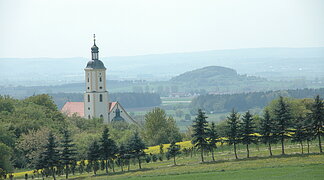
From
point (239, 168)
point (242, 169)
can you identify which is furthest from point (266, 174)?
point (239, 168)

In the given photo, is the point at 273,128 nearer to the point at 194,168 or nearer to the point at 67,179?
the point at 194,168

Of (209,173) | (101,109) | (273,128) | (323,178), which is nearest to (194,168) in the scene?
(209,173)

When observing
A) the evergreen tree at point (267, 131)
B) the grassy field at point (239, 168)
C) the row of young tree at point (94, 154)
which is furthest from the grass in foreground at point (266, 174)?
the evergreen tree at point (267, 131)

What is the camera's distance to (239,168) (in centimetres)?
4938

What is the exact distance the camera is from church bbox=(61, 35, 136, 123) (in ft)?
380

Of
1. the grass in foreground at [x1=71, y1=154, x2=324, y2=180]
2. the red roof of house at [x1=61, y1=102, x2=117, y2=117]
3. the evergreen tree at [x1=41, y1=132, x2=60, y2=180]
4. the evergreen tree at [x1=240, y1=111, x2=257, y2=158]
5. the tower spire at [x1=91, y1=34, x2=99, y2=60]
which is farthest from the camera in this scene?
the red roof of house at [x1=61, y1=102, x2=117, y2=117]

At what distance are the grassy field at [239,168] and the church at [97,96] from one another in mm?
56352

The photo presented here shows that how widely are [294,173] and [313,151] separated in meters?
10.9

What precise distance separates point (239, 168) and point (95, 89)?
69930 mm

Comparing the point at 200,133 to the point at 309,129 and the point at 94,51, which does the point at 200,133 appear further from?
the point at 94,51

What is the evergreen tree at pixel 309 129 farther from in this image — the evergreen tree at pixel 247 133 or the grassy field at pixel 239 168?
the evergreen tree at pixel 247 133

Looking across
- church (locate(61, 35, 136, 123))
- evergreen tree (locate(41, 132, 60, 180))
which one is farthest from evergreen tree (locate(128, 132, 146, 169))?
church (locate(61, 35, 136, 123))

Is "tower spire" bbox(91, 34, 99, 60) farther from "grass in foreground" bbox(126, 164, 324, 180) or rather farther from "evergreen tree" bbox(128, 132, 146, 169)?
"grass in foreground" bbox(126, 164, 324, 180)

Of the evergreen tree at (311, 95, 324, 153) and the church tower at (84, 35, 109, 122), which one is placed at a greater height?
the church tower at (84, 35, 109, 122)
